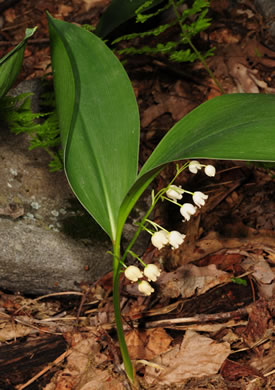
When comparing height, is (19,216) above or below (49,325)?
above

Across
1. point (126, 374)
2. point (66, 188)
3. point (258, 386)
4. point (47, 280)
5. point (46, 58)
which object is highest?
point (46, 58)

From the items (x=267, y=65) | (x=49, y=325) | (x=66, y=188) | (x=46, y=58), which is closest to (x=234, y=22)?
(x=267, y=65)

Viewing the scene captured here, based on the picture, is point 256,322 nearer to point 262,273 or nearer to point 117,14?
point 262,273

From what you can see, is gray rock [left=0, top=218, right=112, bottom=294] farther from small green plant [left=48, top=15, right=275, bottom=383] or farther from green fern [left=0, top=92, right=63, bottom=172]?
small green plant [left=48, top=15, right=275, bottom=383]

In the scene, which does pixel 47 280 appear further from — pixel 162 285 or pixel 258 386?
pixel 258 386

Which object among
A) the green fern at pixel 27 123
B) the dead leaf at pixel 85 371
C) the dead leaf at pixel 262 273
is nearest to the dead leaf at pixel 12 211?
the green fern at pixel 27 123
